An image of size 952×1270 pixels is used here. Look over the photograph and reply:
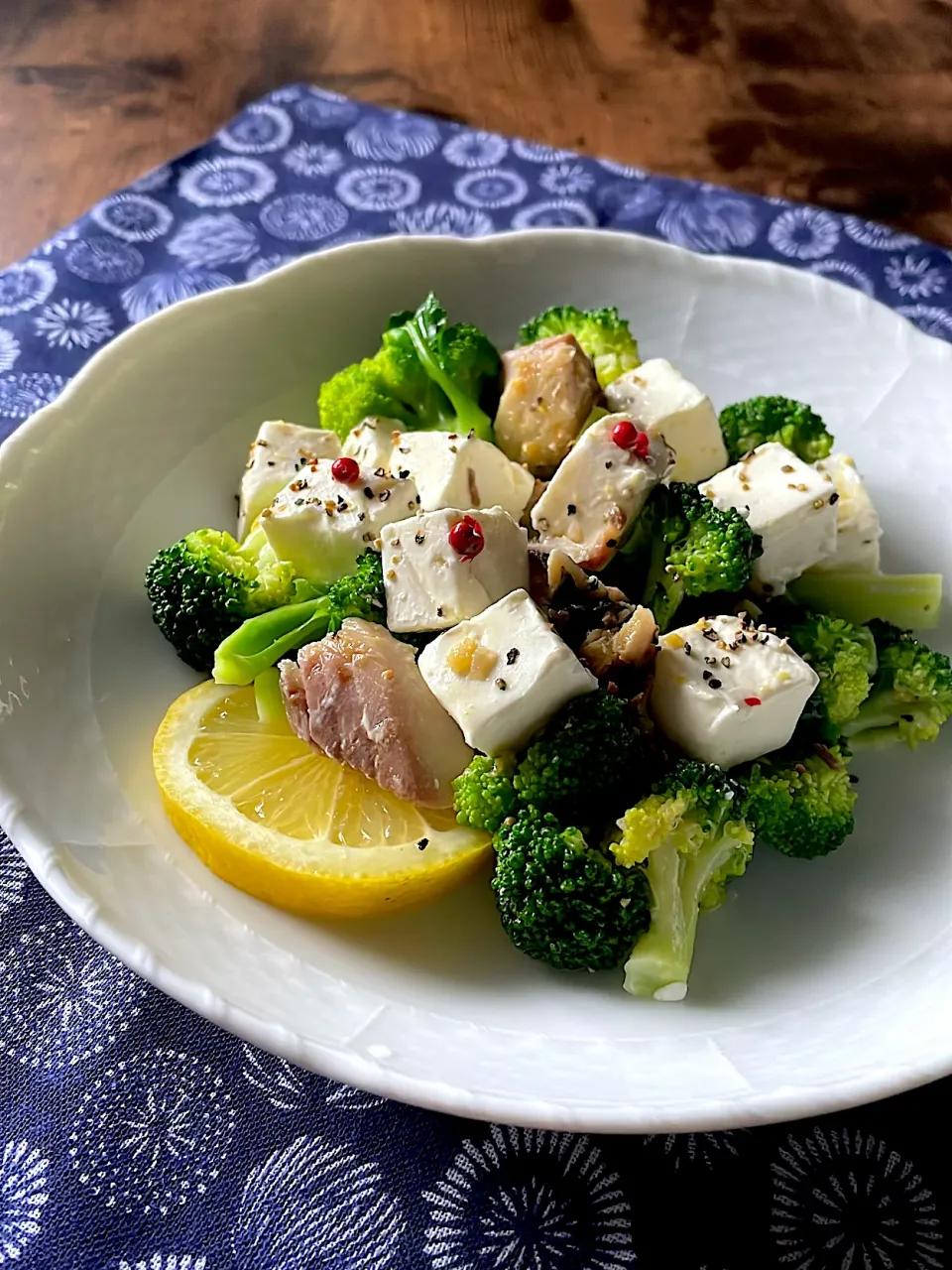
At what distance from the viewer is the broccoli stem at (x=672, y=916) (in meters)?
1.73

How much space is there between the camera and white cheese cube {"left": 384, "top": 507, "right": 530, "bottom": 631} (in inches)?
77.5

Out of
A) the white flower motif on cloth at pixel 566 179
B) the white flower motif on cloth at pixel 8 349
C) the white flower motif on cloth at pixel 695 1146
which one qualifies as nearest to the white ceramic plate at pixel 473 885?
the white flower motif on cloth at pixel 695 1146

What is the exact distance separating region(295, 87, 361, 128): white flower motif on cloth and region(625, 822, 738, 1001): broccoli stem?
9.24 ft

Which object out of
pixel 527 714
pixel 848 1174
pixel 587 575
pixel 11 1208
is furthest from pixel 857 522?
pixel 11 1208

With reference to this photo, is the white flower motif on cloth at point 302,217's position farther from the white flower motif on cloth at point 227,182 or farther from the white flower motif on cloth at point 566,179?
the white flower motif on cloth at point 566,179

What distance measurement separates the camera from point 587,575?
6.84ft

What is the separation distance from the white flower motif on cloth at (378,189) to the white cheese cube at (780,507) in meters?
1.73

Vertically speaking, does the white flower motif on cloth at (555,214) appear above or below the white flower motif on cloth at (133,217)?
below

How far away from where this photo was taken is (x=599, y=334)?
2.51 meters

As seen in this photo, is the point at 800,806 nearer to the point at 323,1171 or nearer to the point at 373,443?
the point at 323,1171

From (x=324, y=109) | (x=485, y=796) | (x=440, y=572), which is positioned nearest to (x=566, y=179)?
(x=324, y=109)

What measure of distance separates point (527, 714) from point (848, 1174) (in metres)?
0.83

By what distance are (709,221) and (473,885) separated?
2.32 m

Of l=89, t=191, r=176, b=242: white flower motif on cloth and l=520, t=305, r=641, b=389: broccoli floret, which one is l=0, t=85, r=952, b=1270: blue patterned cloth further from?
l=89, t=191, r=176, b=242: white flower motif on cloth
